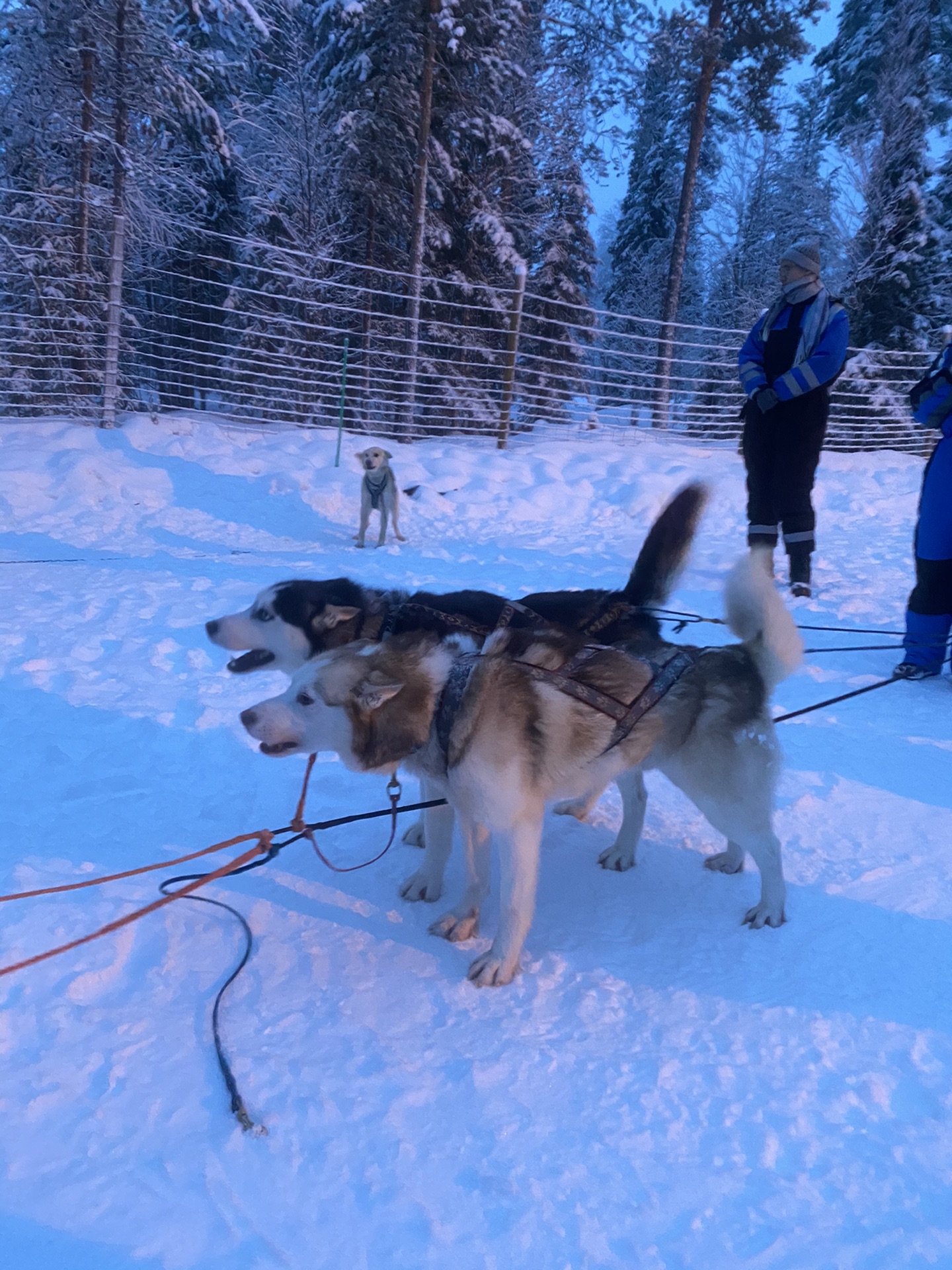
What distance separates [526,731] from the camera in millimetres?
2000

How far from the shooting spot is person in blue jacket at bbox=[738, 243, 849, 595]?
493cm

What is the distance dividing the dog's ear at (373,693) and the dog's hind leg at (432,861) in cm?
62

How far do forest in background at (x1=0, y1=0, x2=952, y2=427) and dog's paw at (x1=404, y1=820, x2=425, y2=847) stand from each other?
847 centimetres

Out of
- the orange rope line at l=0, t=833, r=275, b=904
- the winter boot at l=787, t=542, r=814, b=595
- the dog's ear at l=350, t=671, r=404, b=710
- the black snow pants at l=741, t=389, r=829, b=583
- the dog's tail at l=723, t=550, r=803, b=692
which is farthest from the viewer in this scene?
the winter boot at l=787, t=542, r=814, b=595

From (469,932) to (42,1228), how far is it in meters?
1.16

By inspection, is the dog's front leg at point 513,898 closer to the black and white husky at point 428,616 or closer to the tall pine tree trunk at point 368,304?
the black and white husky at point 428,616

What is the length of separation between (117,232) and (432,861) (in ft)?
30.6

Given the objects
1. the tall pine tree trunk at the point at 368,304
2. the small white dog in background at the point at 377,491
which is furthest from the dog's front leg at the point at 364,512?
the tall pine tree trunk at the point at 368,304

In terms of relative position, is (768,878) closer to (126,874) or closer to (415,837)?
(415,837)

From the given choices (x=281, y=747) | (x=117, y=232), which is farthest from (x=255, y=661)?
(x=117, y=232)

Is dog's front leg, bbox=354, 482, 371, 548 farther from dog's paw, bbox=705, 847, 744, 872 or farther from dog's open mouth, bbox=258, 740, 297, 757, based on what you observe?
dog's open mouth, bbox=258, 740, 297, 757

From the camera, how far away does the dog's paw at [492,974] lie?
2021mm

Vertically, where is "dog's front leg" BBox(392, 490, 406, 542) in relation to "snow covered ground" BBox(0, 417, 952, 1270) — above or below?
above

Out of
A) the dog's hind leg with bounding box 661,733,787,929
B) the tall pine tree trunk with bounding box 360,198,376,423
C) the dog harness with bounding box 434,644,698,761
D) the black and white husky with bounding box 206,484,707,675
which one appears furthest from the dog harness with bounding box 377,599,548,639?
the tall pine tree trunk with bounding box 360,198,376,423
